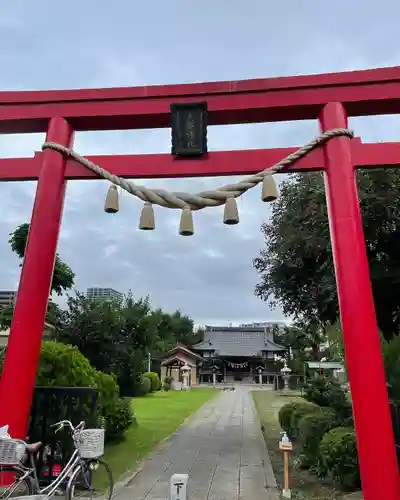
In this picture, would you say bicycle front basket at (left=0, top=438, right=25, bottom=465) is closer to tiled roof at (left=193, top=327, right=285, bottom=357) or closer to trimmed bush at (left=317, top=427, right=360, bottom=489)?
trimmed bush at (left=317, top=427, right=360, bottom=489)

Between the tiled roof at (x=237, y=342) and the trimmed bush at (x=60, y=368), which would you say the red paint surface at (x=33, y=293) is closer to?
the trimmed bush at (x=60, y=368)

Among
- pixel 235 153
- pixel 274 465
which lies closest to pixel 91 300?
pixel 274 465

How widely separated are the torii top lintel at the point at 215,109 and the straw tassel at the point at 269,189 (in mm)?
348

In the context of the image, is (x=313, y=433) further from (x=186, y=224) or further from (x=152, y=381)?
(x=152, y=381)

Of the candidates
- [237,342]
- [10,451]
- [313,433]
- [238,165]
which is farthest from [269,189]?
[237,342]

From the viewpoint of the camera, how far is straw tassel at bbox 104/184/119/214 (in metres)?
4.73

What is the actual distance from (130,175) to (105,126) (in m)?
0.83

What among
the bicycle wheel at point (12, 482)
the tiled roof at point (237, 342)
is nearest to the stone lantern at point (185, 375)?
the tiled roof at point (237, 342)

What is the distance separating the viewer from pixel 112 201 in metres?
4.74

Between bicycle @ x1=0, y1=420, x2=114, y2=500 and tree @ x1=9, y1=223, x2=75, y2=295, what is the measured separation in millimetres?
8198

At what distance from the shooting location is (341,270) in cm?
420

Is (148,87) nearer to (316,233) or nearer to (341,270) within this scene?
(341,270)

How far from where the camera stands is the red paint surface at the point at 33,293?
4.26m

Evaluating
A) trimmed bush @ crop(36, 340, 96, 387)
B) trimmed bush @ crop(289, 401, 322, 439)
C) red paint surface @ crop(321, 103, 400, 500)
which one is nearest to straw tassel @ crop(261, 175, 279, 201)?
red paint surface @ crop(321, 103, 400, 500)
